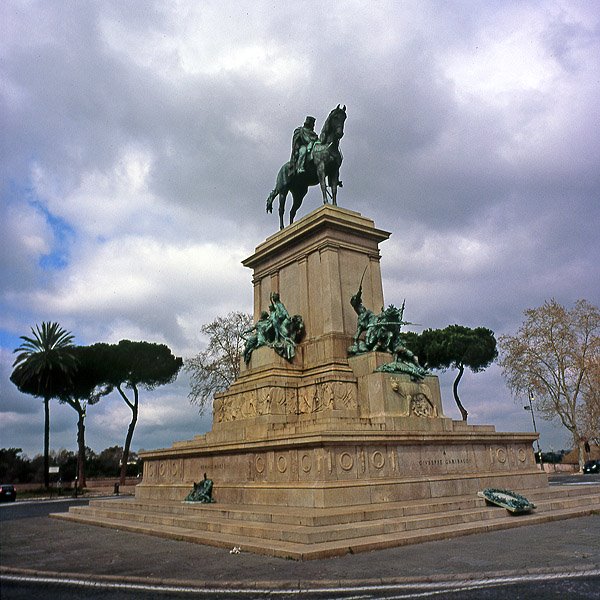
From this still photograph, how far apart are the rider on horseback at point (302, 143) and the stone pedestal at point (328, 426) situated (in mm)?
2929

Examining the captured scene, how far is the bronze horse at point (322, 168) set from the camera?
20641 mm

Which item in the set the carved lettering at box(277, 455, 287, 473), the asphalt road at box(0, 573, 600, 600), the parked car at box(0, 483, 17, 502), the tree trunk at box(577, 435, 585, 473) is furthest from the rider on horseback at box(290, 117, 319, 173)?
the tree trunk at box(577, 435, 585, 473)

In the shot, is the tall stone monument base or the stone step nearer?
the stone step

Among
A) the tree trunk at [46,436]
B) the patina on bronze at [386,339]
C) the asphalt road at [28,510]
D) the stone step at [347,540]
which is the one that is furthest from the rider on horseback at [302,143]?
the tree trunk at [46,436]

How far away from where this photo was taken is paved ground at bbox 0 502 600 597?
284 inches

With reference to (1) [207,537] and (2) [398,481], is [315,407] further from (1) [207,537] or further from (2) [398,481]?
(1) [207,537]

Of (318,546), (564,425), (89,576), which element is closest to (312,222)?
(318,546)

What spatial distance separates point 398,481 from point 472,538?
321 cm

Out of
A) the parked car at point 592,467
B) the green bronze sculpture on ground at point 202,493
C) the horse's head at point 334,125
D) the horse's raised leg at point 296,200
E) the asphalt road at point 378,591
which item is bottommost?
the parked car at point 592,467

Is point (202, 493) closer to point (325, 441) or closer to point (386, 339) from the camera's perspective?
point (325, 441)

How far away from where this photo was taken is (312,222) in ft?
63.4

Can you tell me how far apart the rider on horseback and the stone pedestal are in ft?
9.61

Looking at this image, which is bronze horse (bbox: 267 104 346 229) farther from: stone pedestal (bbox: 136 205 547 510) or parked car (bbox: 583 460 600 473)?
parked car (bbox: 583 460 600 473)

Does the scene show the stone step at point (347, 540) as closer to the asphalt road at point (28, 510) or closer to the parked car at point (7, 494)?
the asphalt road at point (28, 510)
